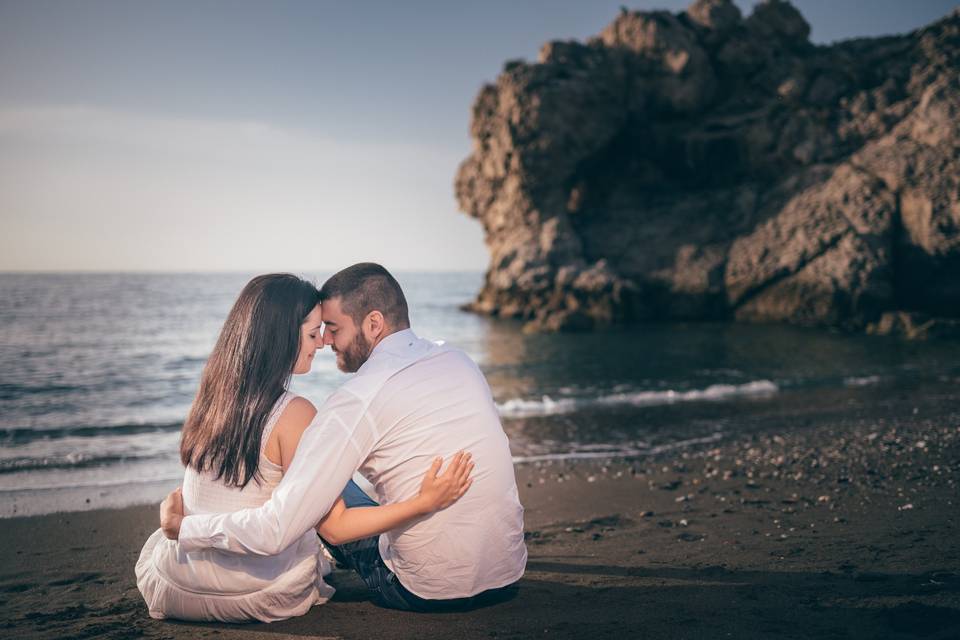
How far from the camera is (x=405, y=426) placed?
2.94 meters

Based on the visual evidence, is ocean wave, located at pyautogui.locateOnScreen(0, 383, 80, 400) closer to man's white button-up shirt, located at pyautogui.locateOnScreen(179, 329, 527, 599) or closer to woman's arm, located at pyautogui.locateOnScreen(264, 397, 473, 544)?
man's white button-up shirt, located at pyautogui.locateOnScreen(179, 329, 527, 599)

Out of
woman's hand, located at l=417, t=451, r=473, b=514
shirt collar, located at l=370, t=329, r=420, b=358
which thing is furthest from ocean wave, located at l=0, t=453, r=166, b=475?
woman's hand, located at l=417, t=451, r=473, b=514

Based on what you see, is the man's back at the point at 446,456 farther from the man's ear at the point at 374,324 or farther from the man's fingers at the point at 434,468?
the man's ear at the point at 374,324

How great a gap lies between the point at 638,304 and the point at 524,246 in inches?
302

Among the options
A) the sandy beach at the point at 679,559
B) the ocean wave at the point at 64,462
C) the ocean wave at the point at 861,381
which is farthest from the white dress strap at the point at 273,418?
the ocean wave at the point at 861,381

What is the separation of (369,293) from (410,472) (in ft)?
2.85

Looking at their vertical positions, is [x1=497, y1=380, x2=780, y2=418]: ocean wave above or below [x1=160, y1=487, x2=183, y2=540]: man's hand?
below

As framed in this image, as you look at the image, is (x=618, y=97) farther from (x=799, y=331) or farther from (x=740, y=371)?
(x=740, y=371)

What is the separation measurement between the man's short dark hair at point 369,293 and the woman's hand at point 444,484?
28.4 inches

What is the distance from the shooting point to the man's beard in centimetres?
327

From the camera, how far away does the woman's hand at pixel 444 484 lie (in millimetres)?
2857

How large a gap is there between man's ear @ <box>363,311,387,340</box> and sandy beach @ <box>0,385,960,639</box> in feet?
4.73

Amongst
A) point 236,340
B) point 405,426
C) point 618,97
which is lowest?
point 405,426

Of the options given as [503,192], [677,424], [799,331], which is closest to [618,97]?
[503,192]
